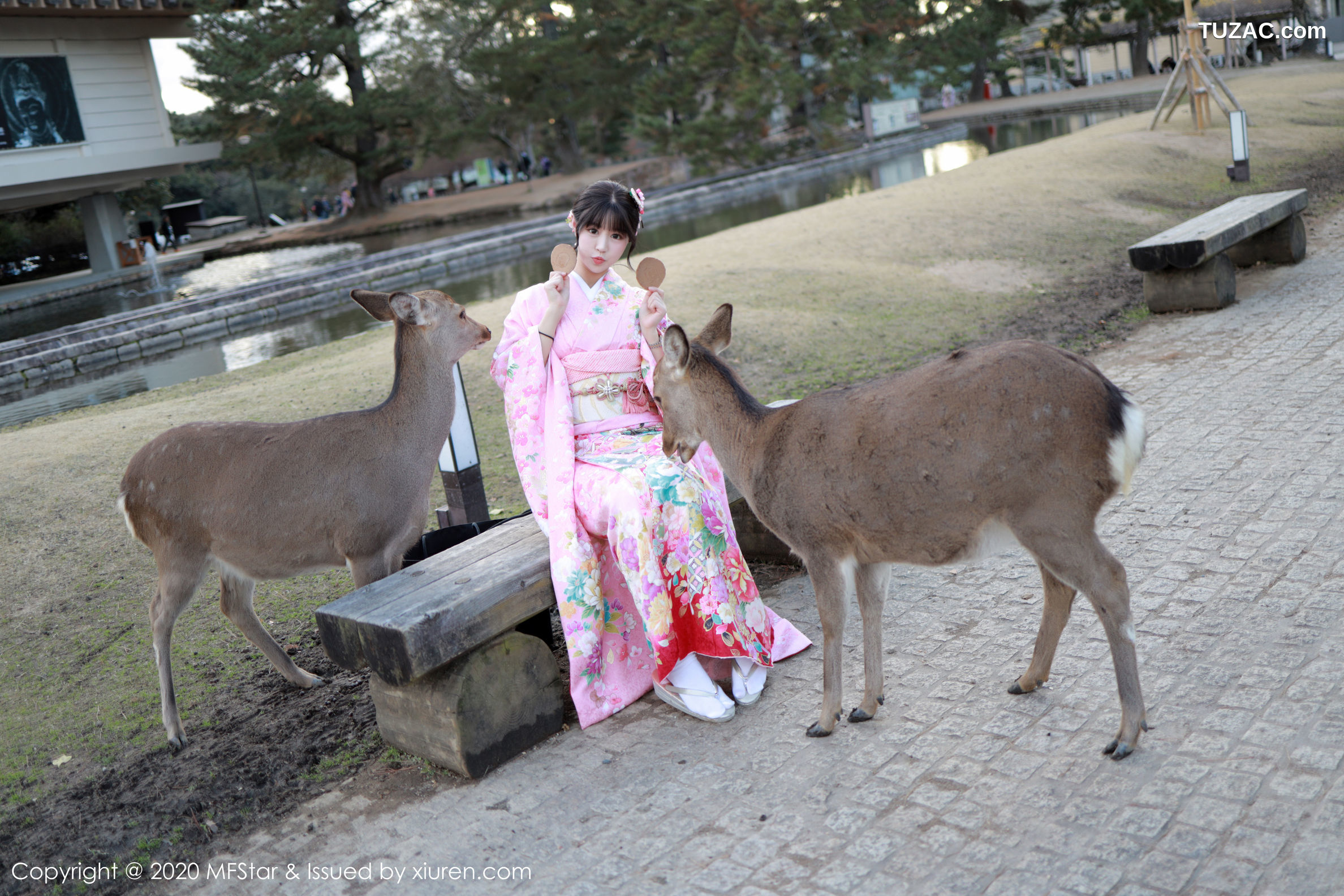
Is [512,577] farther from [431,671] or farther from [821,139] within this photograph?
[821,139]

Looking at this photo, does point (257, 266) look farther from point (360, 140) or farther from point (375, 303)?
point (375, 303)

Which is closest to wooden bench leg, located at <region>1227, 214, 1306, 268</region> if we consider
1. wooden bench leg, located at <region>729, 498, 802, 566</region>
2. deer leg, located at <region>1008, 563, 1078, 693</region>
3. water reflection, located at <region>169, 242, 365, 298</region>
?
wooden bench leg, located at <region>729, 498, 802, 566</region>

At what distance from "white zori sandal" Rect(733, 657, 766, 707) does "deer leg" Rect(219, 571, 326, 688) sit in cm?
177

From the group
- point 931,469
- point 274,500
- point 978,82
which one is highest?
point 978,82

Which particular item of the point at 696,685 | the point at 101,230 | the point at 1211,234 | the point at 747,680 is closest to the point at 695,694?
the point at 696,685

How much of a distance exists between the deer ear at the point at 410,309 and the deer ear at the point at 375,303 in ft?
0.13

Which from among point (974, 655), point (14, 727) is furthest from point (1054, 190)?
point (14, 727)

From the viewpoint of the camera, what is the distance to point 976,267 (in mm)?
10391

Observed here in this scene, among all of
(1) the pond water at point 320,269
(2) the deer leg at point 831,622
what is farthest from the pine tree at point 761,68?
(2) the deer leg at point 831,622

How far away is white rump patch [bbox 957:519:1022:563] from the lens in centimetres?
300

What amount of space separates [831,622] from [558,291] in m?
1.60

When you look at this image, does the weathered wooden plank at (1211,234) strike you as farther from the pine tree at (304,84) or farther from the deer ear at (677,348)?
the pine tree at (304,84)

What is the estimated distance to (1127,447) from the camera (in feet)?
9.41

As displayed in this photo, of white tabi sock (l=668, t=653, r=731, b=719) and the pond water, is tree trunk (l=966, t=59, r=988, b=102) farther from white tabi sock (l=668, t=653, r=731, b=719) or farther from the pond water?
white tabi sock (l=668, t=653, r=731, b=719)
